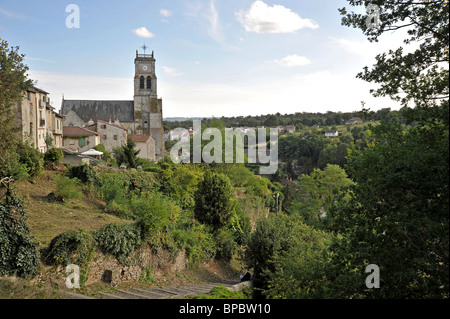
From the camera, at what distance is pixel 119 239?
37.9 feet

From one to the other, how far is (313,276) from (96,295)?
5.77m

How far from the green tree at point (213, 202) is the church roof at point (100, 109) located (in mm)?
41172

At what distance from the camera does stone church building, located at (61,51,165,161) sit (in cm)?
5588

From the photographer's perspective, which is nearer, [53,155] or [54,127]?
[53,155]

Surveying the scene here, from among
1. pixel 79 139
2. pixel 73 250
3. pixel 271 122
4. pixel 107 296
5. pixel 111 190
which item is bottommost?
pixel 107 296

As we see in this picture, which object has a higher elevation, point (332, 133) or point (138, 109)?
point (138, 109)

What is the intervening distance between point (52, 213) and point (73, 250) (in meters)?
4.73

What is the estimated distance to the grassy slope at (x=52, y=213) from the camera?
11.7m

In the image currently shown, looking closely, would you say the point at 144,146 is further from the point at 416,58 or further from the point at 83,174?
the point at 416,58

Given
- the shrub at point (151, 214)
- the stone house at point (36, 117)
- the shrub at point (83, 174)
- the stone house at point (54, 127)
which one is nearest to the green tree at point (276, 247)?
the shrub at point (151, 214)

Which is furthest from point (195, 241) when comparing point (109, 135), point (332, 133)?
point (332, 133)

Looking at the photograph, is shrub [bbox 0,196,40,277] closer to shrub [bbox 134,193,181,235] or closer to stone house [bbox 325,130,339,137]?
shrub [bbox 134,193,181,235]

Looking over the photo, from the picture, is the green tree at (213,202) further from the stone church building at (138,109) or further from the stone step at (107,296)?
the stone church building at (138,109)

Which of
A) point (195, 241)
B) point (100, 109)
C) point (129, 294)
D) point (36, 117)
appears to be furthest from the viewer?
point (100, 109)
